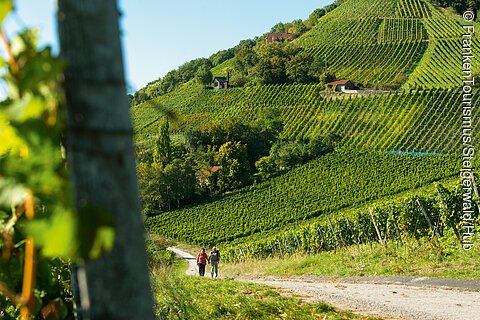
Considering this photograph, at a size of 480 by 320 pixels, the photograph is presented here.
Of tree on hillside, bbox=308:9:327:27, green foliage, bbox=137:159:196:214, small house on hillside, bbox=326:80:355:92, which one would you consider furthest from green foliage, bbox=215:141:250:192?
tree on hillside, bbox=308:9:327:27

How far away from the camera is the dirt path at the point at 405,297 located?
695cm

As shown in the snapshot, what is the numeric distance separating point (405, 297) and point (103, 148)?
8241mm

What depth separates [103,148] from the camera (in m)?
0.84

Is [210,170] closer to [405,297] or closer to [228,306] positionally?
[405,297]

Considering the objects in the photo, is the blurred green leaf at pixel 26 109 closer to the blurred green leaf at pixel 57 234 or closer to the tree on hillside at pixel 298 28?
the blurred green leaf at pixel 57 234

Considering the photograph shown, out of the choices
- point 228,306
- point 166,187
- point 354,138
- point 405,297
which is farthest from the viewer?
point 354,138

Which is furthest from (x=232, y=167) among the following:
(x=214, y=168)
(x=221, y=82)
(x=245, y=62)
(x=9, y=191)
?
(x=9, y=191)

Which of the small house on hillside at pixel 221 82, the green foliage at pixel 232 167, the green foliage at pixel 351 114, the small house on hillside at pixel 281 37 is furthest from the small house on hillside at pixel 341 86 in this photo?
the small house on hillside at pixel 281 37

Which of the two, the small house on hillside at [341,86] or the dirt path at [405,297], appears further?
the small house on hillside at [341,86]

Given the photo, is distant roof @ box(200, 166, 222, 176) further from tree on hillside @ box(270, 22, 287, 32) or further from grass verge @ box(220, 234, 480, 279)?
tree on hillside @ box(270, 22, 287, 32)

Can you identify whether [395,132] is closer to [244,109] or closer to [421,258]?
[244,109]

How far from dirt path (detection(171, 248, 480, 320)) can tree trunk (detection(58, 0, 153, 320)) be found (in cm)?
650

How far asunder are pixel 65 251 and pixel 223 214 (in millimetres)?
39298

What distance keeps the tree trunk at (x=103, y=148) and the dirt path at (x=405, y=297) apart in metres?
6.50
